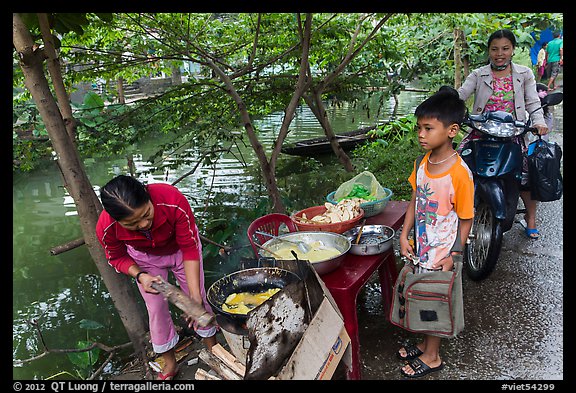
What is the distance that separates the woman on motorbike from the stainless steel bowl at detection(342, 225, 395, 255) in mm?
1475

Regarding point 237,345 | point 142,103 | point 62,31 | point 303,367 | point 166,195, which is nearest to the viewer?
point 303,367

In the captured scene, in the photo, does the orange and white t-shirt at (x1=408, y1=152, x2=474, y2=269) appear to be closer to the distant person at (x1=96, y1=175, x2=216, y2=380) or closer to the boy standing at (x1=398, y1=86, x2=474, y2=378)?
the boy standing at (x1=398, y1=86, x2=474, y2=378)

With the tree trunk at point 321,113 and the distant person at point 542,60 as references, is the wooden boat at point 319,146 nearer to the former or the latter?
the tree trunk at point 321,113

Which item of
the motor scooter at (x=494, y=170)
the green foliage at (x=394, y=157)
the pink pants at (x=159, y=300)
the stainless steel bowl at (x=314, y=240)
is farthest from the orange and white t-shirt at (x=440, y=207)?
the green foliage at (x=394, y=157)

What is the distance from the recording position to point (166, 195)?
8.29 ft

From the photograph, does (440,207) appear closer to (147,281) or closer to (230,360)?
(230,360)

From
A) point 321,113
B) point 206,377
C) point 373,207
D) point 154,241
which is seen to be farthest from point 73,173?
point 321,113

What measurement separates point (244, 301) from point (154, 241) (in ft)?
2.26

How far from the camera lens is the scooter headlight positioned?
3439 millimetres

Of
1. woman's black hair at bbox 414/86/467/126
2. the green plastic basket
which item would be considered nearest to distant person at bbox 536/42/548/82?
the green plastic basket

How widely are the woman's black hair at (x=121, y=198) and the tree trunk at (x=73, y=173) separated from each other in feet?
3.27

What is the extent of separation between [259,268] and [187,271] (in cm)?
49
